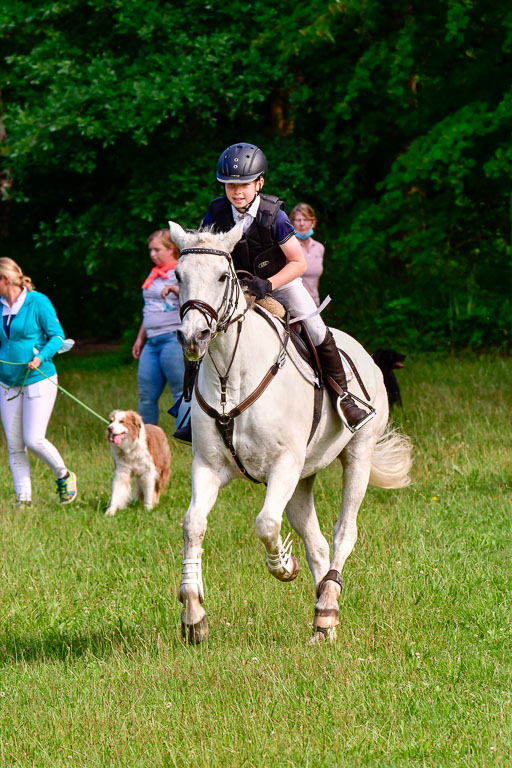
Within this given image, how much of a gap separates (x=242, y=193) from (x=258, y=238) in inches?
11.7

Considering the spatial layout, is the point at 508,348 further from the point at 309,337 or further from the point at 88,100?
the point at 309,337

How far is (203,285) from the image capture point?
4.87 meters

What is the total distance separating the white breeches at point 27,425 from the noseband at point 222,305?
16.6 ft

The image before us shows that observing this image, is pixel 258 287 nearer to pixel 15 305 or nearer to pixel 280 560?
pixel 280 560

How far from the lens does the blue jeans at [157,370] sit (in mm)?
11094

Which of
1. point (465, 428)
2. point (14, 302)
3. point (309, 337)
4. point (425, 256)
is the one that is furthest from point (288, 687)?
point (425, 256)

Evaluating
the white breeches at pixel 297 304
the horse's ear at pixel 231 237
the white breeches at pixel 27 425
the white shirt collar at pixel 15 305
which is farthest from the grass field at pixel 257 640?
the horse's ear at pixel 231 237

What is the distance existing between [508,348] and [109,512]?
11376 millimetres

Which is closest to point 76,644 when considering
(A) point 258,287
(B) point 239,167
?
(A) point 258,287

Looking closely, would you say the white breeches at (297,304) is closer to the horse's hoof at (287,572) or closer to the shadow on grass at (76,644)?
the horse's hoof at (287,572)

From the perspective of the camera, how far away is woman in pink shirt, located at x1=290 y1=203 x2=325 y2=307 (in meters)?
12.6

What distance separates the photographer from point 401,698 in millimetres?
4828

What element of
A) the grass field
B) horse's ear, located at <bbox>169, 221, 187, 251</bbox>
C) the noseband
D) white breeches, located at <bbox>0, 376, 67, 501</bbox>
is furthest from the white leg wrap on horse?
white breeches, located at <bbox>0, 376, 67, 501</bbox>

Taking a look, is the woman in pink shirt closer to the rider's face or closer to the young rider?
the young rider
